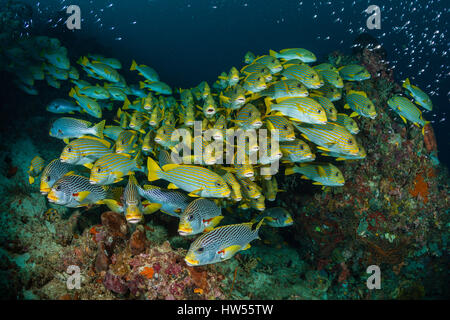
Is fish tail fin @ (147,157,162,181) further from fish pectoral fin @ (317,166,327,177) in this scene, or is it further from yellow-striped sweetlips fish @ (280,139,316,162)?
fish pectoral fin @ (317,166,327,177)

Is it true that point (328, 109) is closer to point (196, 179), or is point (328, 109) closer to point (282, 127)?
point (282, 127)

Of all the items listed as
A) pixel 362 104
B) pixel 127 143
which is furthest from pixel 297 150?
pixel 127 143

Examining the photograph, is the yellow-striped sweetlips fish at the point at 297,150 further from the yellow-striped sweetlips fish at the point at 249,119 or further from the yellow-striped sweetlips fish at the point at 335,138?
the yellow-striped sweetlips fish at the point at 249,119

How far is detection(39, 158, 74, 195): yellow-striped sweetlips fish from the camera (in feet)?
11.5

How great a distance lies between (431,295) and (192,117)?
288 inches

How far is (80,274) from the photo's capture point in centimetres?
390

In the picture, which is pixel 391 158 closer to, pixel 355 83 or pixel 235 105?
pixel 355 83

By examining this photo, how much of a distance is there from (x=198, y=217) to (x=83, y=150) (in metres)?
2.07

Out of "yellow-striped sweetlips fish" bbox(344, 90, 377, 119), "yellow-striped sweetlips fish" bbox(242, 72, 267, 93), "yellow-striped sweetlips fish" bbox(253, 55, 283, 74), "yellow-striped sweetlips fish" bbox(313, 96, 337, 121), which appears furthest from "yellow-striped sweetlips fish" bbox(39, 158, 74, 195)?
"yellow-striped sweetlips fish" bbox(344, 90, 377, 119)

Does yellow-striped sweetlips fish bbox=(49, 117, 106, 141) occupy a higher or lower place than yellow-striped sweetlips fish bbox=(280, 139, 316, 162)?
lower

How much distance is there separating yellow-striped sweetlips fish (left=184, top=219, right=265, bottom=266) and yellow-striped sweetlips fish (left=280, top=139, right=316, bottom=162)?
52.0 inches

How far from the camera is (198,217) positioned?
3027 millimetres

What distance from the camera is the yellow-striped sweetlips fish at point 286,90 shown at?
3.62m
